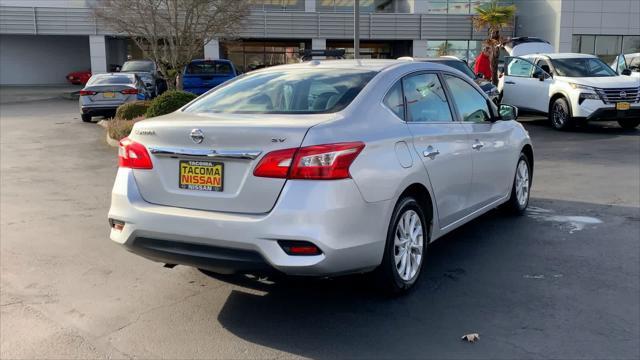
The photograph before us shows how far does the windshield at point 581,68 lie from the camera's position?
14406 mm

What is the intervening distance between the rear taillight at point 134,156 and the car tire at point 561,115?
466 inches

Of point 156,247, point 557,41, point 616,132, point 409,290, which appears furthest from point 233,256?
point 557,41

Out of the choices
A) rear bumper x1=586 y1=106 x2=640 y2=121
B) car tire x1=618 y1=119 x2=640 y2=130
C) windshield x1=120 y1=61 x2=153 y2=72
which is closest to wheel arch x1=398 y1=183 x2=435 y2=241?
rear bumper x1=586 y1=106 x2=640 y2=121

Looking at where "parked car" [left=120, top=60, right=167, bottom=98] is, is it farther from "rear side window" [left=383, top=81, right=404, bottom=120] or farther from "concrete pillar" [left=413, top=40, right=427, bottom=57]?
"concrete pillar" [left=413, top=40, right=427, bottom=57]

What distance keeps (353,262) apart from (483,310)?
3.43 ft

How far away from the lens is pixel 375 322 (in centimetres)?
400

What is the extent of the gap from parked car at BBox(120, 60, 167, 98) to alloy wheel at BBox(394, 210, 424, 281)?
16.1 meters

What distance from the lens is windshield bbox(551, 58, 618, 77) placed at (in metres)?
14.4

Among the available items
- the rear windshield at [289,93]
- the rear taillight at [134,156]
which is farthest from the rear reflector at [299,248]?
A: the rear taillight at [134,156]

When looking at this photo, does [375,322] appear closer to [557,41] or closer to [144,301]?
[144,301]

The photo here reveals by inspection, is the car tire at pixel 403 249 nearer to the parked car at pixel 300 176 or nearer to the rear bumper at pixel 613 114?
the parked car at pixel 300 176

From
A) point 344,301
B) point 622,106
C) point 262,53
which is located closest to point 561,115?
point 622,106

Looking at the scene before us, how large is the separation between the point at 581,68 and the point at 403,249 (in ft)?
39.5

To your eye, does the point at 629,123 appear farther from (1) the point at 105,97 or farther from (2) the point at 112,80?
(2) the point at 112,80
